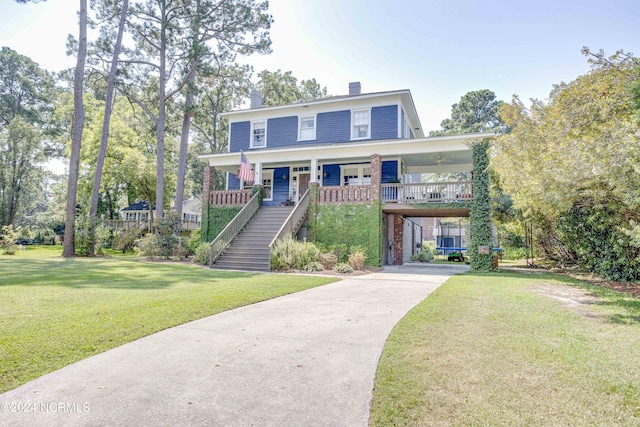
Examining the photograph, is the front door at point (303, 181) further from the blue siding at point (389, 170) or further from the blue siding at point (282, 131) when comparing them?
the blue siding at point (389, 170)

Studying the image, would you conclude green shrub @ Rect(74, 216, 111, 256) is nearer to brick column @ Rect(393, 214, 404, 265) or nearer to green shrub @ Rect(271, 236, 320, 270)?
green shrub @ Rect(271, 236, 320, 270)

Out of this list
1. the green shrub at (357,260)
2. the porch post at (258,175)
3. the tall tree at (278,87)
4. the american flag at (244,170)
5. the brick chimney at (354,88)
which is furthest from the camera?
the tall tree at (278,87)

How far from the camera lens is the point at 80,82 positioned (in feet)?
59.7

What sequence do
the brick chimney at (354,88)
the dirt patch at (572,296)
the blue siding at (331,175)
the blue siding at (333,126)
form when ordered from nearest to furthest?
the dirt patch at (572,296) → the blue siding at (333,126) → the blue siding at (331,175) → the brick chimney at (354,88)

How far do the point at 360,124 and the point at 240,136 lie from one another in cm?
740

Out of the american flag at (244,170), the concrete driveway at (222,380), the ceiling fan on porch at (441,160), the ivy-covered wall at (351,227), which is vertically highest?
the ceiling fan on porch at (441,160)

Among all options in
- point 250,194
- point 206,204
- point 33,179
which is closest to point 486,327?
point 250,194

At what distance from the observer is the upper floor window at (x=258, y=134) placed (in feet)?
69.3

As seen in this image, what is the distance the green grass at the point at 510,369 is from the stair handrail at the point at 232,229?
32.2ft

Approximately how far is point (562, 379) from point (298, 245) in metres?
10.7

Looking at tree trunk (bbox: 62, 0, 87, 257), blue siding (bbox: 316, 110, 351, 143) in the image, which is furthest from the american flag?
tree trunk (bbox: 62, 0, 87, 257)

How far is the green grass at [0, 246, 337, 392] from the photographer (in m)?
3.68

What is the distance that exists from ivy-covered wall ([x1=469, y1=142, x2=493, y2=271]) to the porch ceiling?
0.81 metres

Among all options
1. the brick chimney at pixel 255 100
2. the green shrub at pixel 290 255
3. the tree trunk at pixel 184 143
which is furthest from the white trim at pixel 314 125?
the green shrub at pixel 290 255
